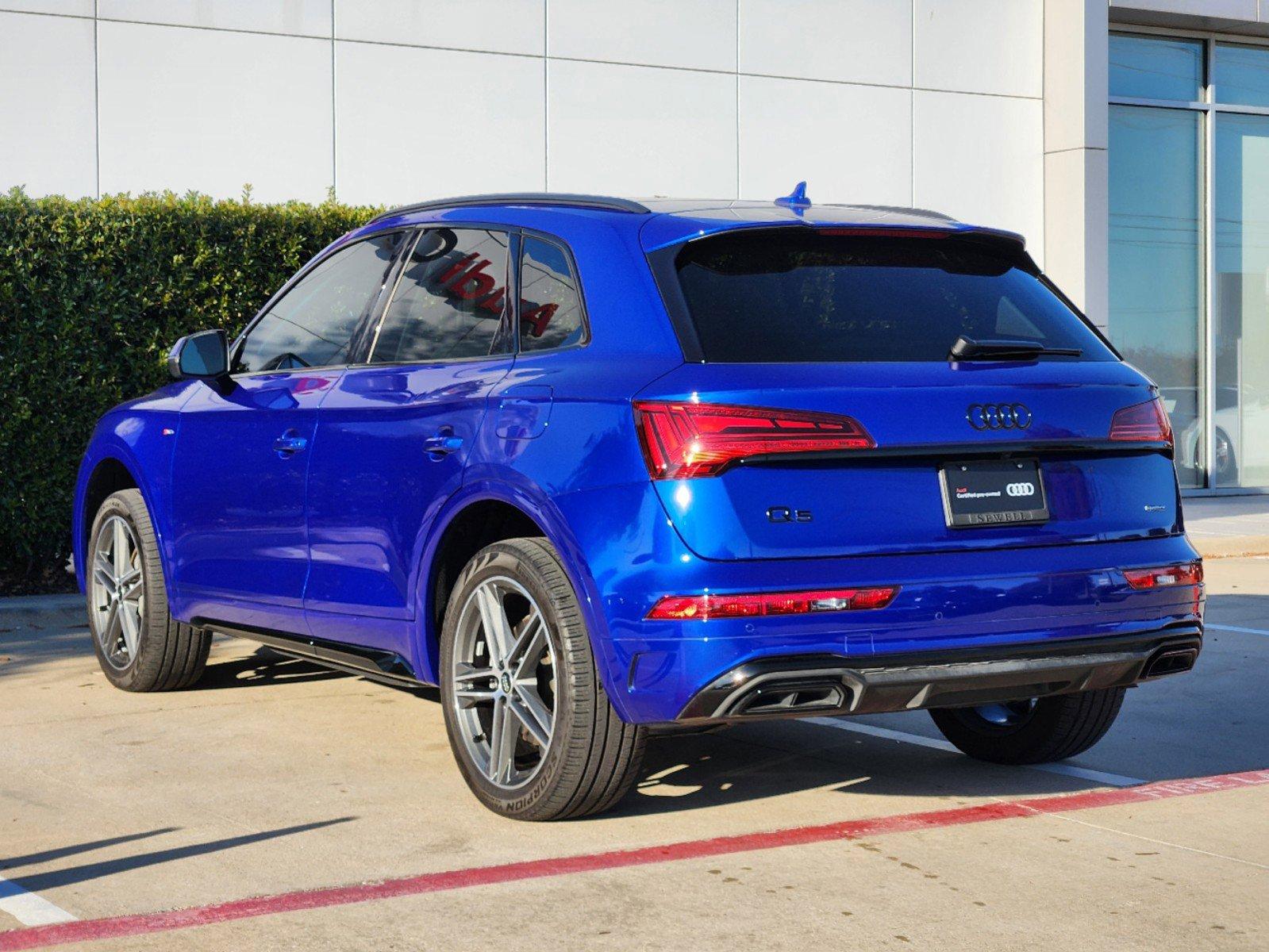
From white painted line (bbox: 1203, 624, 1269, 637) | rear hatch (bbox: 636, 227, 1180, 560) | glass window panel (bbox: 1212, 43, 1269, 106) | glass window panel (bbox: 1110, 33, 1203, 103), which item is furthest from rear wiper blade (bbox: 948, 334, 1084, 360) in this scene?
glass window panel (bbox: 1212, 43, 1269, 106)

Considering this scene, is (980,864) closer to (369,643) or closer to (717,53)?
(369,643)

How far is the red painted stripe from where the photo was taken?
4.14m

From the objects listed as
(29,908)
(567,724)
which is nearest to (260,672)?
(567,724)

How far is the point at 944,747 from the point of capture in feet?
20.9

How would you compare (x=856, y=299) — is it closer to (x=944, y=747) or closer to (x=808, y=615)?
(x=808, y=615)

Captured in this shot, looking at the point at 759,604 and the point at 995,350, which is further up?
the point at 995,350

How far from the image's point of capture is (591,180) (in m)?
14.3

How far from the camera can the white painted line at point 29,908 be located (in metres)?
4.21

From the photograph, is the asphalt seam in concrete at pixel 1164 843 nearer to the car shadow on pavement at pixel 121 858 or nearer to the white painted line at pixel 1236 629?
the car shadow on pavement at pixel 121 858

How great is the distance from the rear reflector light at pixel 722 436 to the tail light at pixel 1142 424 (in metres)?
0.89

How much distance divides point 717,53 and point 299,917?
11826 mm

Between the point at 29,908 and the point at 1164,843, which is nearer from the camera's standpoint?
the point at 29,908

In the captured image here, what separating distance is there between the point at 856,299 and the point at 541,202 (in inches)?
46.8

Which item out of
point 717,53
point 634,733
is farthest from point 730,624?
point 717,53
